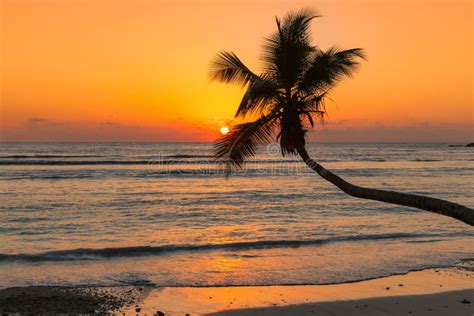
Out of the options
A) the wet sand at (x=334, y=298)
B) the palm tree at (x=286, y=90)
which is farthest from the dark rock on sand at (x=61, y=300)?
the palm tree at (x=286, y=90)

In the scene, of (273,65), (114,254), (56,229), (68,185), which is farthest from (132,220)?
(68,185)

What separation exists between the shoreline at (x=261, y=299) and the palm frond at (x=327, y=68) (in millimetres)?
4568

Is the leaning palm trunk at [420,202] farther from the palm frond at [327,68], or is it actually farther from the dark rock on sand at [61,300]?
the dark rock on sand at [61,300]

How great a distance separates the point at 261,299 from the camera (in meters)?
10.5

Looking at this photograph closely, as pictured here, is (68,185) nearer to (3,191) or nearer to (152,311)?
(3,191)

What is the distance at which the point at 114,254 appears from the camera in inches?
591

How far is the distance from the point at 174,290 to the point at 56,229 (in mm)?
9364

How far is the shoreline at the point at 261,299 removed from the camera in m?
9.69

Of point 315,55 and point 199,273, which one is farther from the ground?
point 315,55

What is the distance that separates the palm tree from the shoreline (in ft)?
9.79

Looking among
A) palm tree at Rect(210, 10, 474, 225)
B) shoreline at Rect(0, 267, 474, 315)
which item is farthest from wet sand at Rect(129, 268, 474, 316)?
palm tree at Rect(210, 10, 474, 225)

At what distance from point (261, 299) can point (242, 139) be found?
3.64m

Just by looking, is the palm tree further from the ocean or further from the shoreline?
the shoreline

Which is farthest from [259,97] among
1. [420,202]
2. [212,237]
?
[212,237]
